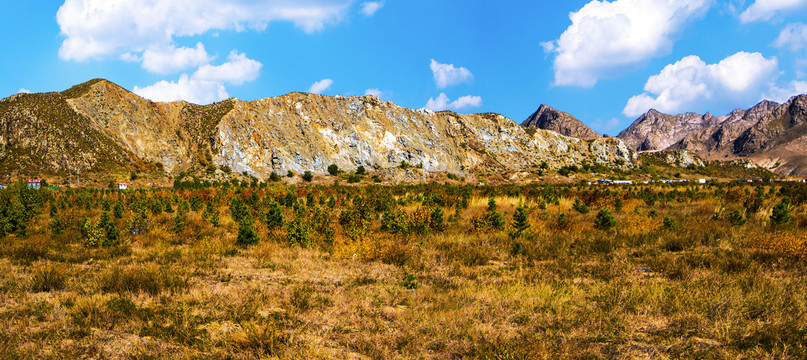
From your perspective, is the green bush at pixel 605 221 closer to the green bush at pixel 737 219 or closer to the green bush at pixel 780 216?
the green bush at pixel 737 219

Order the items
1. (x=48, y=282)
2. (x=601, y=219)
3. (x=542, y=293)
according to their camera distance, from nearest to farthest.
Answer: (x=542, y=293) → (x=48, y=282) → (x=601, y=219)

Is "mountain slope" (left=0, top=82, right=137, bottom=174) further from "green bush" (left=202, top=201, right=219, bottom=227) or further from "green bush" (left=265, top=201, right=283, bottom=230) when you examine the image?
"green bush" (left=265, top=201, right=283, bottom=230)

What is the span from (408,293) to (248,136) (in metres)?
83.0

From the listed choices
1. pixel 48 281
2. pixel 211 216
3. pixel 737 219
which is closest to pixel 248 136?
pixel 211 216

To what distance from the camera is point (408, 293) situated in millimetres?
6949

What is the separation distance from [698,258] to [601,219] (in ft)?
16.1

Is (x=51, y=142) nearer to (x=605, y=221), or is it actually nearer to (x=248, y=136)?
(x=248, y=136)

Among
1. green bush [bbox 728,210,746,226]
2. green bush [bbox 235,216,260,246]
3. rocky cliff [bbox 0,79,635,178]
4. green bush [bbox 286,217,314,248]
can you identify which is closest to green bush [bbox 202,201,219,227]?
green bush [bbox 235,216,260,246]

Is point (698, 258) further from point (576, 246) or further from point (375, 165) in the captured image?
point (375, 165)

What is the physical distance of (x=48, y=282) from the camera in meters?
7.39

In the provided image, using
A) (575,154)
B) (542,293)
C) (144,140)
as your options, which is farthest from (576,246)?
(575,154)

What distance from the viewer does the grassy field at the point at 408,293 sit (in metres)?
4.80

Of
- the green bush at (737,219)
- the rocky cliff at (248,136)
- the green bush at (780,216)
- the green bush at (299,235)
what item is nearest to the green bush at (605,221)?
the green bush at (737,219)

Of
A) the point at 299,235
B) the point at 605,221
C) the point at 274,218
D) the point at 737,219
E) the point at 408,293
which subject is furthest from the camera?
the point at 274,218
